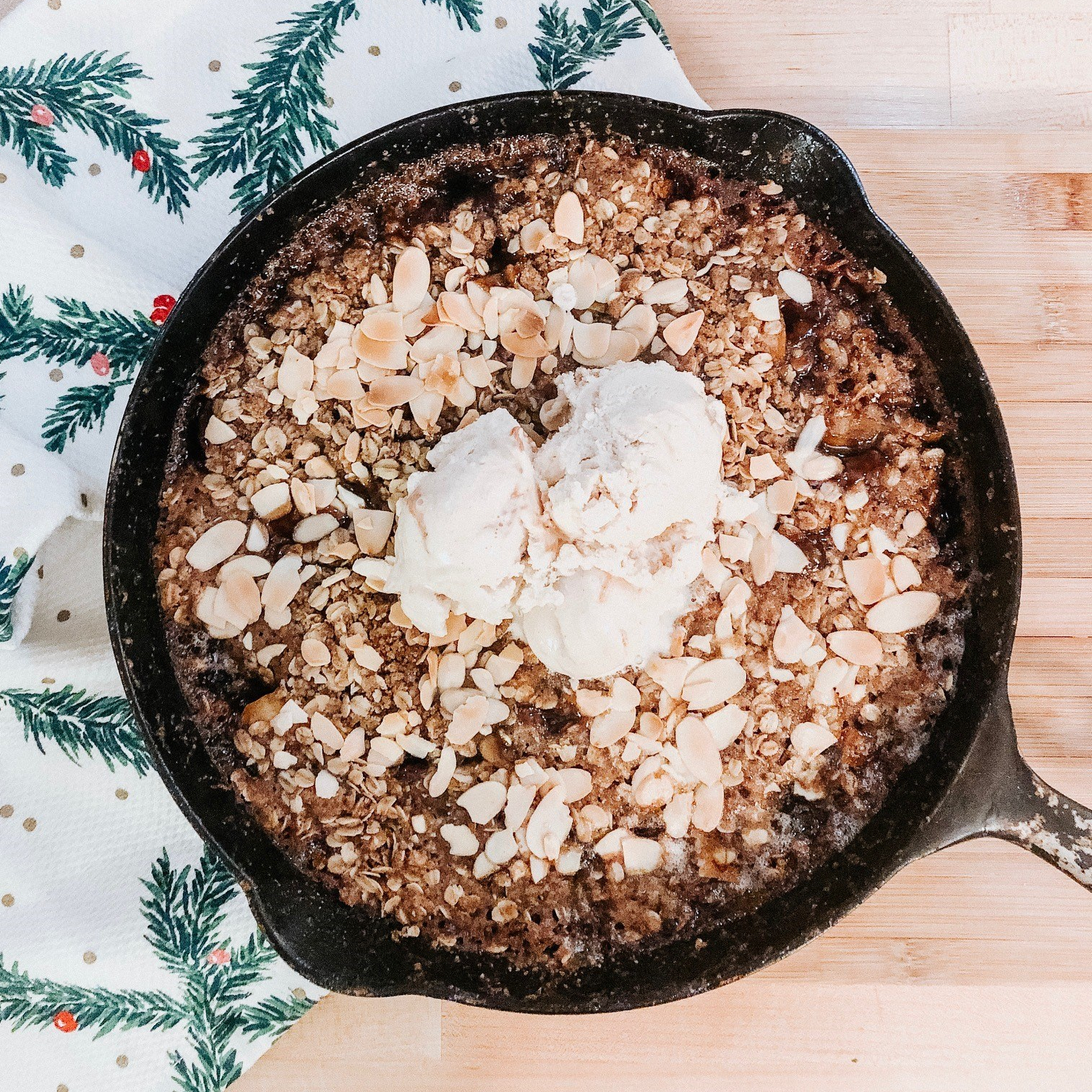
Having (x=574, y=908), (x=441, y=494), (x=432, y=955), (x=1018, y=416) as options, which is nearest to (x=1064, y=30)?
(x=1018, y=416)

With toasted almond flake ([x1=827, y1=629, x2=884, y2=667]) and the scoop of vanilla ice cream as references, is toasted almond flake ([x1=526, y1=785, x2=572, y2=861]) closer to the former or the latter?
the scoop of vanilla ice cream

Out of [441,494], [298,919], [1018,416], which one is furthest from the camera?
[1018,416]

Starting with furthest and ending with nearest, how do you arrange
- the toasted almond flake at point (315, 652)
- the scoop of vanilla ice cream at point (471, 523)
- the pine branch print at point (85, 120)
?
the pine branch print at point (85, 120) → the toasted almond flake at point (315, 652) → the scoop of vanilla ice cream at point (471, 523)

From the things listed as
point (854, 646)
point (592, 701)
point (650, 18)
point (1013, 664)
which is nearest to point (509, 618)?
point (592, 701)

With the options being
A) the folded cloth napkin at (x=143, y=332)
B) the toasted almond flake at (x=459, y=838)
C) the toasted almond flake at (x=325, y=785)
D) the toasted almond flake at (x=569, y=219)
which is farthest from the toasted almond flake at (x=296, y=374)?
the toasted almond flake at (x=459, y=838)

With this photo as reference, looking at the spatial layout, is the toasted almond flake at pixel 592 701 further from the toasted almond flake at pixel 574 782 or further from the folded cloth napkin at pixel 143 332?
the folded cloth napkin at pixel 143 332

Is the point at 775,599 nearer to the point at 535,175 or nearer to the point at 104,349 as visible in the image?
the point at 535,175
